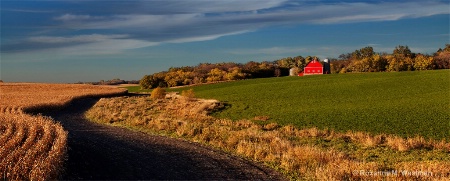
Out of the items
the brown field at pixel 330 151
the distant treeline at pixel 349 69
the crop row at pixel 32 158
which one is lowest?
the brown field at pixel 330 151

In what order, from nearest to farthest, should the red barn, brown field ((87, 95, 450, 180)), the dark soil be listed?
the dark soil → brown field ((87, 95, 450, 180)) → the red barn

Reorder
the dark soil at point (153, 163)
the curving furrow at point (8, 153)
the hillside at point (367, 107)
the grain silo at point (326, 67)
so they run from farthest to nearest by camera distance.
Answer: the grain silo at point (326, 67) < the hillside at point (367, 107) < the dark soil at point (153, 163) < the curving furrow at point (8, 153)

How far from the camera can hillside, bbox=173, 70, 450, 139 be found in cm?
2472

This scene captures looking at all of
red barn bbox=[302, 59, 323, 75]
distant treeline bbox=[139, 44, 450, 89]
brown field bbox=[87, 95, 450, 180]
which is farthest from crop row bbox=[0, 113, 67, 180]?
red barn bbox=[302, 59, 323, 75]

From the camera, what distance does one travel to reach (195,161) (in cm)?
1555

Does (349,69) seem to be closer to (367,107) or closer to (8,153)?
(367,107)

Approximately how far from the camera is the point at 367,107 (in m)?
33.6

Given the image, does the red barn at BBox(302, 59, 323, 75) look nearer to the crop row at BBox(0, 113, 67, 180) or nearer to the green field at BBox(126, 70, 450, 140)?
the green field at BBox(126, 70, 450, 140)

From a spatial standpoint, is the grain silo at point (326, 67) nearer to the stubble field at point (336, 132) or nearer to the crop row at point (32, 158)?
the stubble field at point (336, 132)

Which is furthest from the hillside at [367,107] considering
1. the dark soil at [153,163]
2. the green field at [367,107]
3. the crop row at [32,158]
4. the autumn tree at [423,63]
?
the autumn tree at [423,63]

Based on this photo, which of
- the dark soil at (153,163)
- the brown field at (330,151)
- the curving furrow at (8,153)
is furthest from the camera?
the brown field at (330,151)

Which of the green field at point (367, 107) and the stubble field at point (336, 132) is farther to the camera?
the green field at point (367, 107)

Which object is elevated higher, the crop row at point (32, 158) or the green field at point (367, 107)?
the crop row at point (32, 158)

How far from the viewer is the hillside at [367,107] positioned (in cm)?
2472
